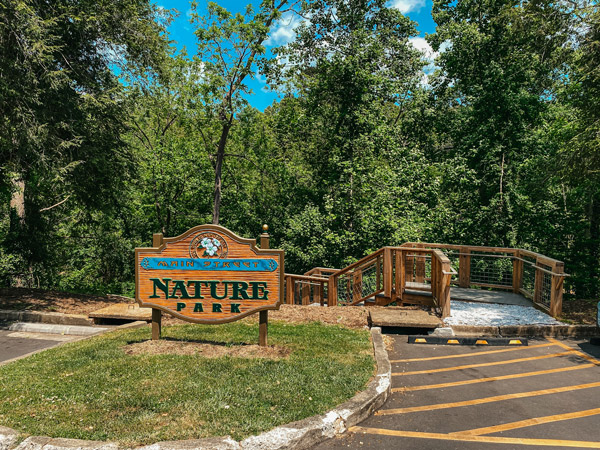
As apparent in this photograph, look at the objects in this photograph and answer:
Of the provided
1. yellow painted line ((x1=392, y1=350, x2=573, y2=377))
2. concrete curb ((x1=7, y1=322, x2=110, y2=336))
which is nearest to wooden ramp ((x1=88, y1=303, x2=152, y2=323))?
concrete curb ((x1=7, y1=322, x2=110, y2=336))

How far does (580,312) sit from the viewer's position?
9578mm

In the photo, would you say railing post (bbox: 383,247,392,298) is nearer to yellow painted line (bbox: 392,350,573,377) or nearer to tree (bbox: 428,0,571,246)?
yellow painted line (bbox: 392,350,573,377)

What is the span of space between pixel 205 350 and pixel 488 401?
414cm

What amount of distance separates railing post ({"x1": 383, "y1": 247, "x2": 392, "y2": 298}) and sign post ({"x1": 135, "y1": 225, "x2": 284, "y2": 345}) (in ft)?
14.2

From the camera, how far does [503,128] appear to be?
19.2m

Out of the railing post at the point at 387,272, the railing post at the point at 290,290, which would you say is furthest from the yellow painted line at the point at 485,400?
the railing post at the point at 290,290

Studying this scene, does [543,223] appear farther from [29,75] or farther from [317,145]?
[29,75]

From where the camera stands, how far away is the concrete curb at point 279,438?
3.80 metres

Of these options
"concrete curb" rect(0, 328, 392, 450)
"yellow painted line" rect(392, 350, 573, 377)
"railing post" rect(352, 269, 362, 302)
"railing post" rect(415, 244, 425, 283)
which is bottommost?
"yellow painted line" rect(392, 350, 573, 377)

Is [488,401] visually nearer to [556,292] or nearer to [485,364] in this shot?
[485,364]

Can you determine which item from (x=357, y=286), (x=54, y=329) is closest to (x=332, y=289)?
(x=357, y=286)

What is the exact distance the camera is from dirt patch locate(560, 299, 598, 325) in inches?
346

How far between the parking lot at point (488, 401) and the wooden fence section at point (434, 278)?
1845mm

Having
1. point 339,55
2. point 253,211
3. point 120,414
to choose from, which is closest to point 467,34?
point 339,55
